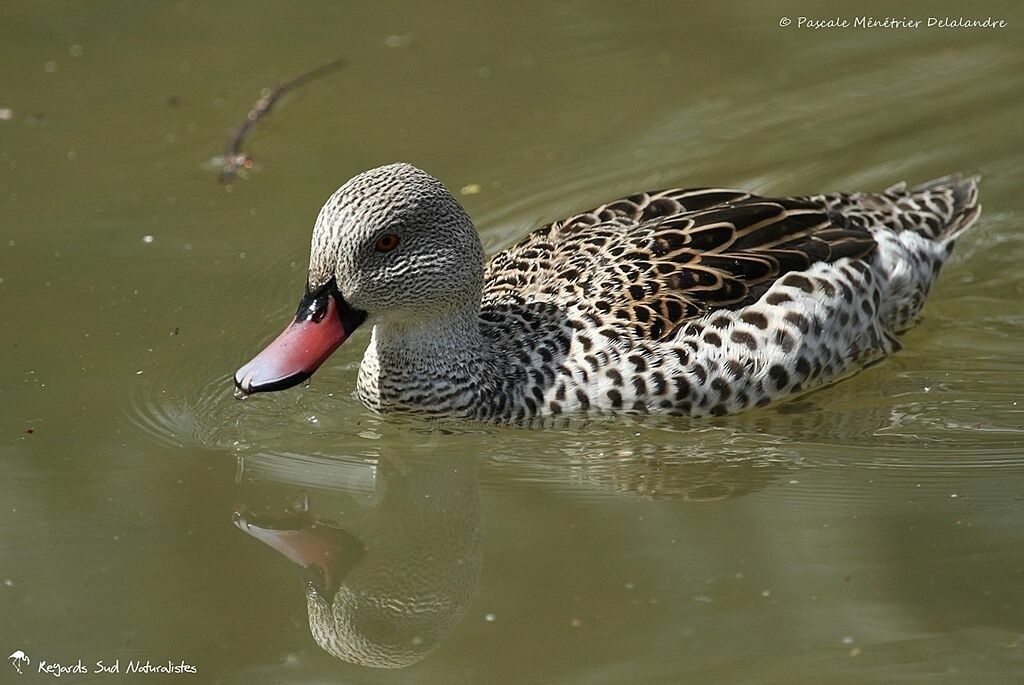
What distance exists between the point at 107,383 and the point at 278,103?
128 inches

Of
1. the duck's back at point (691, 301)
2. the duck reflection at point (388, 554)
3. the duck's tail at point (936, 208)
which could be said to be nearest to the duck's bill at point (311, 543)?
the duck reflection at point (388, 554)

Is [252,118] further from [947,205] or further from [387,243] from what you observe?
[947,205]

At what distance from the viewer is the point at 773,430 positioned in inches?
307

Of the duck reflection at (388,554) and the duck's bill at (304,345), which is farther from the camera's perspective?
the duck's bill at (304,345)

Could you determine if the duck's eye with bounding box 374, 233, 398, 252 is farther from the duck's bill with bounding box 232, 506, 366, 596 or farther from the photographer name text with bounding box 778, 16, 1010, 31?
the photographer name text with bounding box 778, 16, 1010, 31

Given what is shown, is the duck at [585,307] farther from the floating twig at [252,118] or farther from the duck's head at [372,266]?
the floating twig at [252,118]

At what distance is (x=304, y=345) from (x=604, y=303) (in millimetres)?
1504

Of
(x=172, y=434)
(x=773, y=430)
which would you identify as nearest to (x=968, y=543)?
(x=773, y=430)

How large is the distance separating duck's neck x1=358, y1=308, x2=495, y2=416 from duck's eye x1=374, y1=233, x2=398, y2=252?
1.60 feet

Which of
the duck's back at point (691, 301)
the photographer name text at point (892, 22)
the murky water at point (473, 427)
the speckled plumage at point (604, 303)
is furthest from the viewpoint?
the photographer name text at point (892, 22)

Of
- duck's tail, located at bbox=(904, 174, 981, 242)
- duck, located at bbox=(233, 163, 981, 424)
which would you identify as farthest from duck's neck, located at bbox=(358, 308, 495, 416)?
duck's tail, located at bbox=(904, 174, 981, 242)

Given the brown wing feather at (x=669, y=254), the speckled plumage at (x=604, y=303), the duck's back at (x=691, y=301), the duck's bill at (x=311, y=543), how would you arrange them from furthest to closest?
the brown wing feather at (x=669, y=254) < the duck's back at (x=691, y=301) < the speckled plumage at (x=604, y=303) < the duck's bill at (x=311, y=543)

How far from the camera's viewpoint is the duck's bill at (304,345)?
7.07 metres

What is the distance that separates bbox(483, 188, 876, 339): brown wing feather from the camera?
7.75 meters
